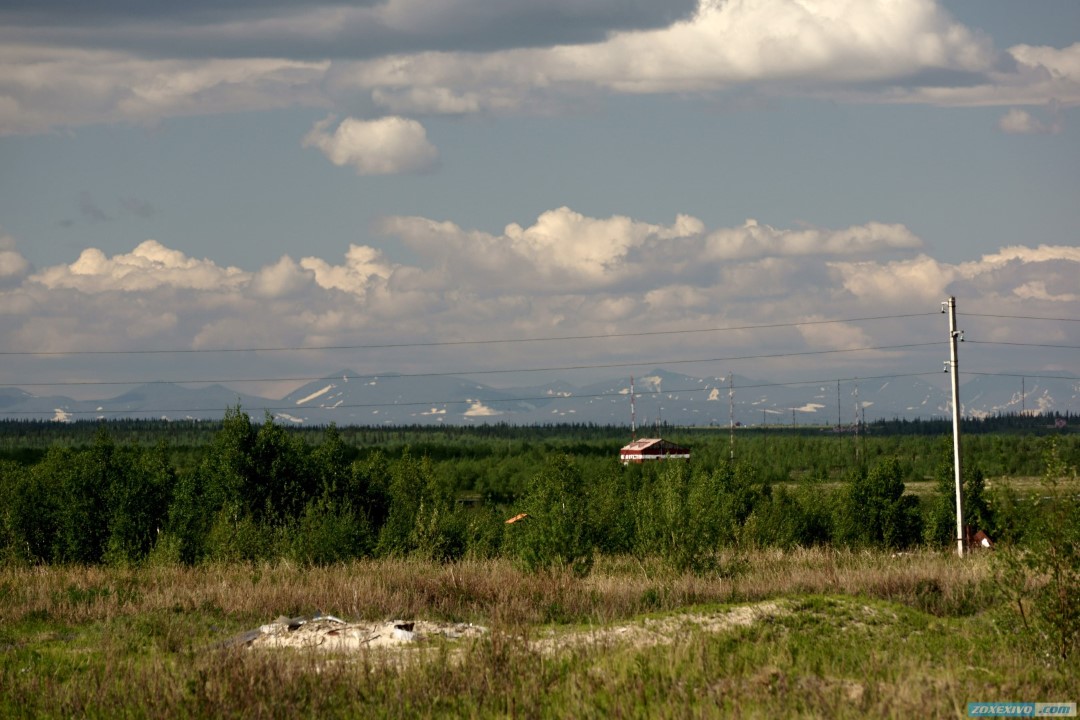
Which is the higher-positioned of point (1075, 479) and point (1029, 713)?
point (1075, 479)

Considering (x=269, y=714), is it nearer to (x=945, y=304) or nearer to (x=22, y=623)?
(x=22, y=623)

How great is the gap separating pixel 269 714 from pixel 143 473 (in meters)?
58.6

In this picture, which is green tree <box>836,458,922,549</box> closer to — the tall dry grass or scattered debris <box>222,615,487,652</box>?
the tall dry grass

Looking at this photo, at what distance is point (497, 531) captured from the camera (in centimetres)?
7306

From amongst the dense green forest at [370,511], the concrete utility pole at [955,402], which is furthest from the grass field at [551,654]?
the concrete utility pole at [955,402]

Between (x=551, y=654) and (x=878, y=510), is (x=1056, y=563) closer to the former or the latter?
(x=551, y=654)

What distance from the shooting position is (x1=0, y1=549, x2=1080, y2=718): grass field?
17.1 m

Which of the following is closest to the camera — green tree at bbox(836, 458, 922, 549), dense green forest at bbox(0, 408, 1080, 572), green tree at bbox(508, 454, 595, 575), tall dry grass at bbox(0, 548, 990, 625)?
tall dry grass at bbox(0, 548, 990, 625)

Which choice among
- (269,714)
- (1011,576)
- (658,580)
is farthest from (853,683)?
(658,580)

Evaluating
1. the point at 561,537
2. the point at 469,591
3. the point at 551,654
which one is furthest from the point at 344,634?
the point at 561,537

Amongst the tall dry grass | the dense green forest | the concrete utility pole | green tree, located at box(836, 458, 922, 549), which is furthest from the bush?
green tree, located at box(836, 458, 922, 549)

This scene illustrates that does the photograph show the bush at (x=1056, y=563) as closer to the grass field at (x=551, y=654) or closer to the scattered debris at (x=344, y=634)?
the grass field at (x=551, y=654)

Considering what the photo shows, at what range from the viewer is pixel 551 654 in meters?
20.2

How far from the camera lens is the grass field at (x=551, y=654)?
17.1 meters
